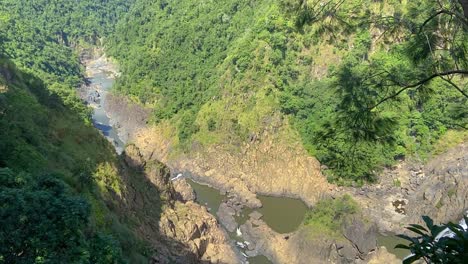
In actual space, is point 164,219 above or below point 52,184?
below

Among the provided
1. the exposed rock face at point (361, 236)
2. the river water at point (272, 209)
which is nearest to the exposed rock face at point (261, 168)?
the river water at point (272, 209)

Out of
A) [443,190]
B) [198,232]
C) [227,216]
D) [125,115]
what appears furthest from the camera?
[125,115]

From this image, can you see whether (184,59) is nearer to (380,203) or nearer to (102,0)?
(380,203)

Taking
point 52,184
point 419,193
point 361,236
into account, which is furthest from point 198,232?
point 419,193

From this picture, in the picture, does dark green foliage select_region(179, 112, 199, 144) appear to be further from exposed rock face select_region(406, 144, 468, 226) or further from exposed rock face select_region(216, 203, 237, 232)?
exposed rock face select_region(406, 144, 468, 226)

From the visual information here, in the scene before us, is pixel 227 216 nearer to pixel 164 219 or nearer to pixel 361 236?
pixel 164 219
